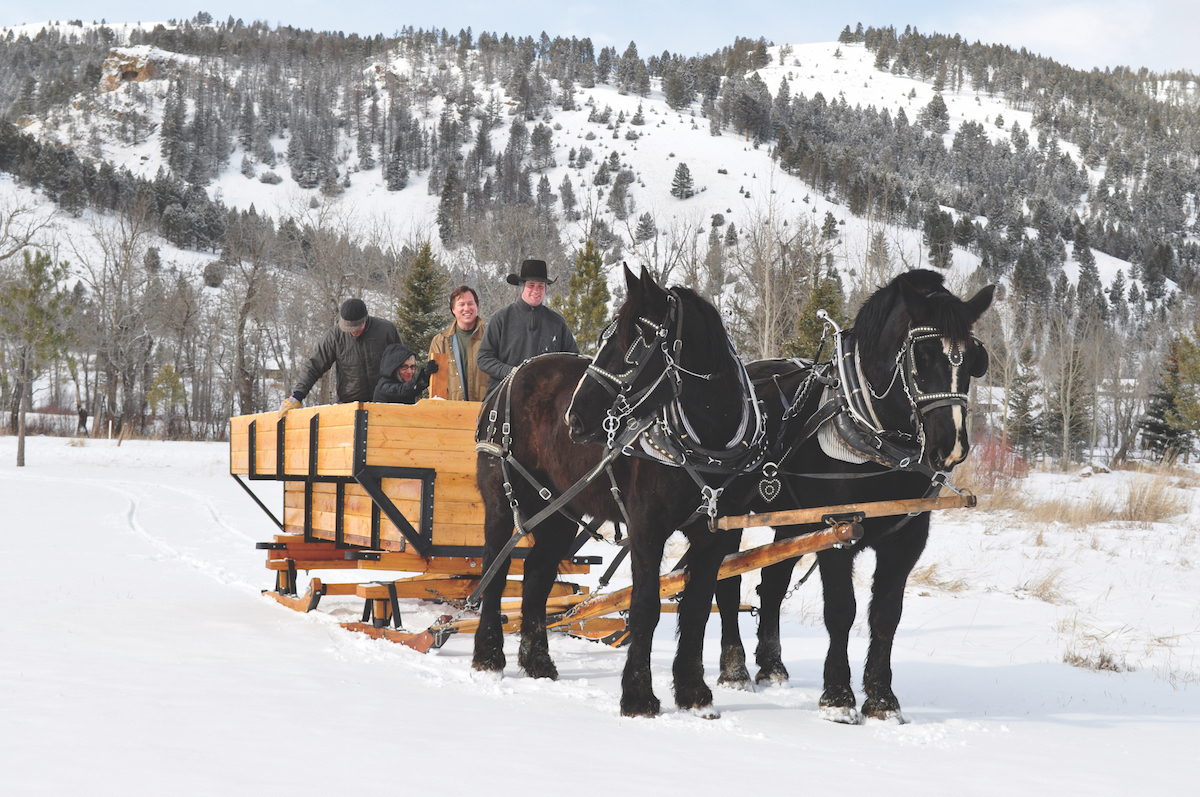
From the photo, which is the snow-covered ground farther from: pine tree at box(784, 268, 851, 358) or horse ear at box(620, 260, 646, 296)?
pine tree at box(784, 268, 851, 358)

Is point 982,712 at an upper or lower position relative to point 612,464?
lower

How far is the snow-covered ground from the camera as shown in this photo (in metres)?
3.00

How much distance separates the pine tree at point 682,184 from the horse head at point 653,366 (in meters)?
97.2

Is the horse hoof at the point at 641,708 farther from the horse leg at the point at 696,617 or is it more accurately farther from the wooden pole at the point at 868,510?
the wooden pole at the point at 868,510

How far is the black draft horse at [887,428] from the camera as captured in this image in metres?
3.96

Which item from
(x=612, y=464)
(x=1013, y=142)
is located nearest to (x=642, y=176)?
(x=1013, y=142)

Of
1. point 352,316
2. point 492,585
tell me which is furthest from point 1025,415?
point 492,585

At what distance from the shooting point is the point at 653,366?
4.31 metres

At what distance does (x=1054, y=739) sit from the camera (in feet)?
13.4

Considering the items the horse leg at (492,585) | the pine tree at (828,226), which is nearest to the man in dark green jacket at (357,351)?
the horse leg at (492,585)

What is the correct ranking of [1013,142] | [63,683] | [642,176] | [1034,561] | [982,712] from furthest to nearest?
[1013,142] < [642,176] < [1034,561] < [982,712] < [63,683]

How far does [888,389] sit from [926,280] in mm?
531

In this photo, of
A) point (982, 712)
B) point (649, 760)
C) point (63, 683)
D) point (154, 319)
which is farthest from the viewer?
point (154, 319)

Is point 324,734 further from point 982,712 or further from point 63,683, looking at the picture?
point 982,712
